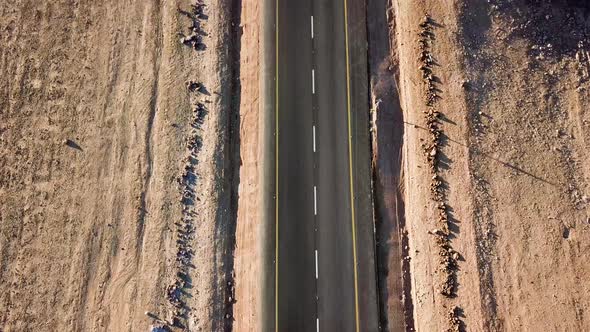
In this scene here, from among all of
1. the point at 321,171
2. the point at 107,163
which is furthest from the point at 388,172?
the point at 107,163

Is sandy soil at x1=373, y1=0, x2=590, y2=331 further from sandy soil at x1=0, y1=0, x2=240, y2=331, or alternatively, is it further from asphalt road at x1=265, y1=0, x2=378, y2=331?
sandy soil at x1=0, y1=0, x2=240, y2=331

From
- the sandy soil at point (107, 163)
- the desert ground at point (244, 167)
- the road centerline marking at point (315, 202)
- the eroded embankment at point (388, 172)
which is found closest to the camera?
the desert ground at point (244, 167)

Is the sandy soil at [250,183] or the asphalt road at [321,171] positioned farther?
the sandy soil at [250,183]

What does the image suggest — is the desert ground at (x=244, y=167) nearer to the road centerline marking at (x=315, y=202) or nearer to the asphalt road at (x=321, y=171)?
the asphalt road at (x=321, y=171)

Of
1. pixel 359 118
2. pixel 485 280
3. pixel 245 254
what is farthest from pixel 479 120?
pixel 245 254

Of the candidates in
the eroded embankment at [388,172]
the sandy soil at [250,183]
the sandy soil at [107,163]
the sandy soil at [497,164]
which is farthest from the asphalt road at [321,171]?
the sandy soil at [107,163]

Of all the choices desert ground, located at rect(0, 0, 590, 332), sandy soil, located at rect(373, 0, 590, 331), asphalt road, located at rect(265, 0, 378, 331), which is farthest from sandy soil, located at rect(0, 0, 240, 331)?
sandy soil, located at rect(373, 0, 590, 331)

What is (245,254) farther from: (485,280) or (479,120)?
(479,120)
